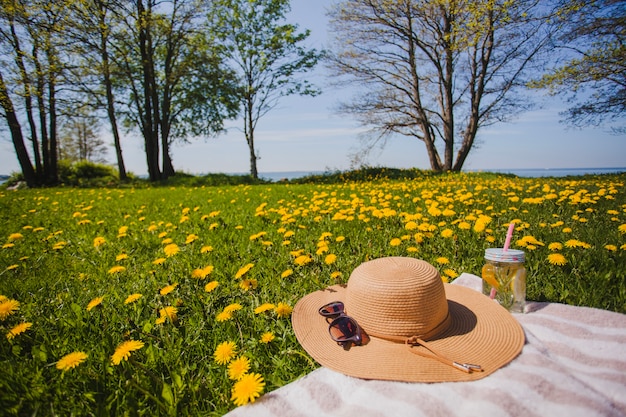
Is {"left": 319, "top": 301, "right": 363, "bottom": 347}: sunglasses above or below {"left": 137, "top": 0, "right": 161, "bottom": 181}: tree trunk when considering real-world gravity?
below

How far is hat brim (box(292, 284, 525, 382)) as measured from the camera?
1095 millimetres

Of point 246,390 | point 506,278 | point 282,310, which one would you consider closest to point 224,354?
point 246,390

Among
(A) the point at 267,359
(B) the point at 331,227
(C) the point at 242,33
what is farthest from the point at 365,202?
(C) the point at 242,33

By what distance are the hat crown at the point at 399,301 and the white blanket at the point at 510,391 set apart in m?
0.21

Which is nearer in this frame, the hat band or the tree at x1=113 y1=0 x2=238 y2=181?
the hat band

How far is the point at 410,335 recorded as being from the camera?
1208 millimetres

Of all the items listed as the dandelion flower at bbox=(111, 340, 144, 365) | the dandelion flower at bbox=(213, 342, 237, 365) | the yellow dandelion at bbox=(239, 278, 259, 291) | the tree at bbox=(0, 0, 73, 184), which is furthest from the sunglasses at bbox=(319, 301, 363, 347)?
the tree at bbox=(0, 0, 73, 184)

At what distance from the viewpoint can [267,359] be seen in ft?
4.74

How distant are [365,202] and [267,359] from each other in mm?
3467

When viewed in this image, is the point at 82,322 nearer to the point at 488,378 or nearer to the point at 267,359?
the point at 267,359

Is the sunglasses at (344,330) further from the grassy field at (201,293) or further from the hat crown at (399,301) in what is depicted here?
the grassy field at (201,293)

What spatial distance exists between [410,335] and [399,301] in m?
0.16

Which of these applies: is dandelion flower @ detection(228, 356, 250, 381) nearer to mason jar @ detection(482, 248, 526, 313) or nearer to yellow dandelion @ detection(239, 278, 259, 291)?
yellow dandelion @ detection(239, 278, 259, 291)

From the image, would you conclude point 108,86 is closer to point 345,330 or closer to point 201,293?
point 201,293
